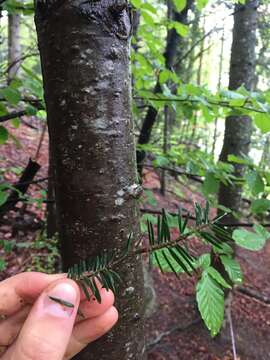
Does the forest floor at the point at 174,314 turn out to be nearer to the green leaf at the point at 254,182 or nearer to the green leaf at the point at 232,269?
the green leaf at the point at 254,182

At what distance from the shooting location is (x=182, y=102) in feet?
6.01

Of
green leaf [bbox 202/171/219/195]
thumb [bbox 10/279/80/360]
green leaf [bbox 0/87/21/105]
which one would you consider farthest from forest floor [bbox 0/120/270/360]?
thumb [bbox 10/279/80/360]

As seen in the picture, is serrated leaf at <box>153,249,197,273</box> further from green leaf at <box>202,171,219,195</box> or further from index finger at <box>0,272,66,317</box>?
green leaf at <box>202,171,219,195</box>

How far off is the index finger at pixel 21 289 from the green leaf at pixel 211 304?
569mm

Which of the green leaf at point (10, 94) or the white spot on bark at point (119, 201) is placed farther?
the green leaf at point (10, 94)

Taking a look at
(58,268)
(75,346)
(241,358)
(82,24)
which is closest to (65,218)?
(75,346)

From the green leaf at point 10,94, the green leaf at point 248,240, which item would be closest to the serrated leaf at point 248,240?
the green leaf at point 248,240

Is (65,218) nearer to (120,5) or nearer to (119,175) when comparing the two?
(119,175)

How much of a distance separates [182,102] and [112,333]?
1.33 m

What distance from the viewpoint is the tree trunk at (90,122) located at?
736 mm

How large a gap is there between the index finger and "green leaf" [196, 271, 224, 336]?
0.57 m

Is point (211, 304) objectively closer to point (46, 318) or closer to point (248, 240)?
point (248, 240)

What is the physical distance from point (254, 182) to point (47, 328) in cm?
125

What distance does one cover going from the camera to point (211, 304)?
3.67ft
